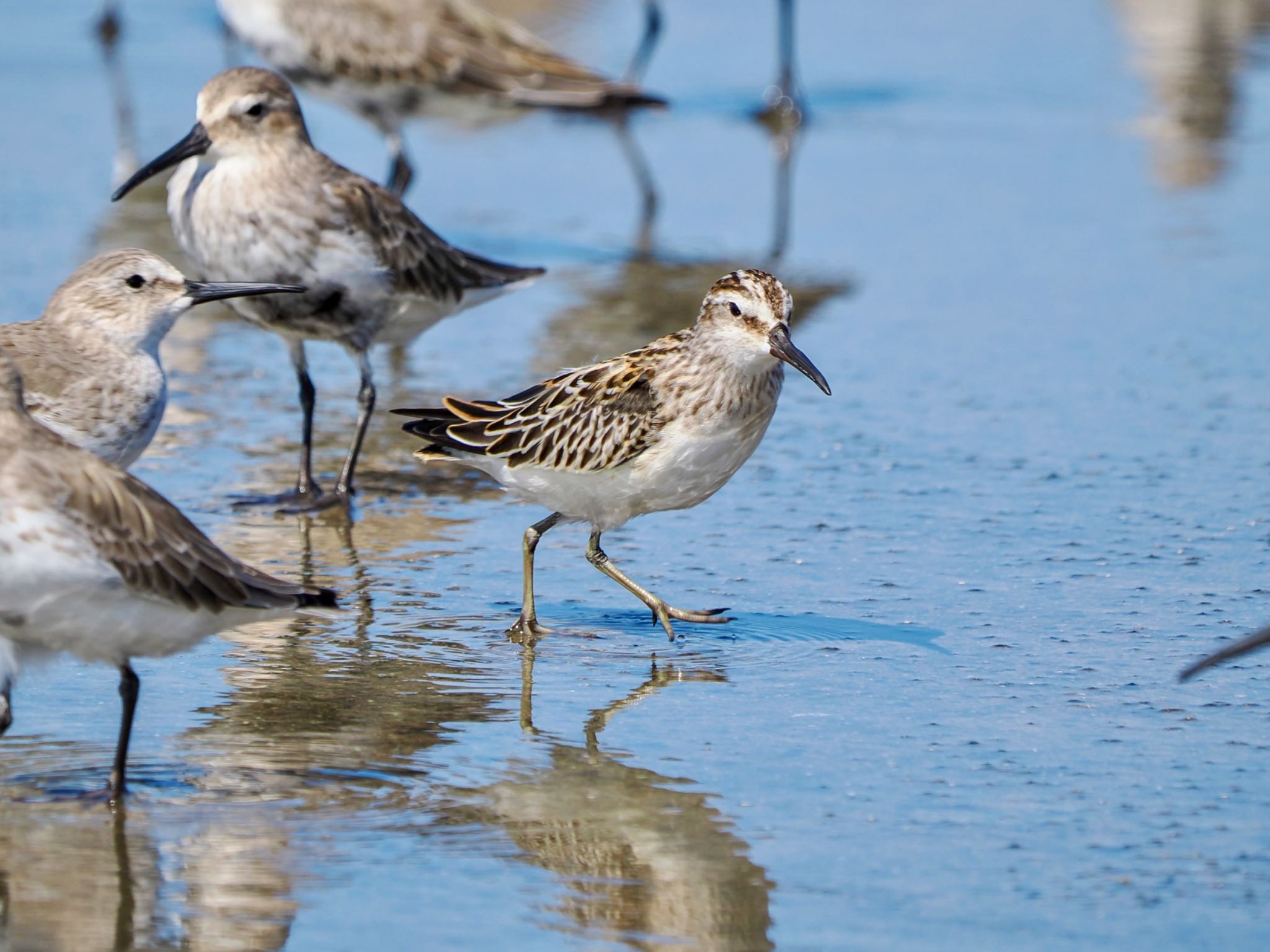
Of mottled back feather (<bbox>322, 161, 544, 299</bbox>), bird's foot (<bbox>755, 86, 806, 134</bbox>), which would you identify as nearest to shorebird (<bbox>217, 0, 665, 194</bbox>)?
bird's foot (<bbox>755, 86, 806, 134</bbox>)

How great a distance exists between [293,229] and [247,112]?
0.60 meters

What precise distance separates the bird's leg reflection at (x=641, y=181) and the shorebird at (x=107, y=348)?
6.25m

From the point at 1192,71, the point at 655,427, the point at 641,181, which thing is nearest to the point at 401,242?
the point at 655,427

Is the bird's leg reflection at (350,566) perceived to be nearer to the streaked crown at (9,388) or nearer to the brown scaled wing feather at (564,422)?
the brown scaled wing feather at (564,422)

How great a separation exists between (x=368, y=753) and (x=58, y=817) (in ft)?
2.94

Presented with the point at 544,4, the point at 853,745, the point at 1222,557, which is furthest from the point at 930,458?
the point at 544,4

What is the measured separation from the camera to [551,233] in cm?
1375

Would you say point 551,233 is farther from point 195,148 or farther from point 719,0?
point 719,0

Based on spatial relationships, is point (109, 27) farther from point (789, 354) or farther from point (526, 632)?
point (789, 354)

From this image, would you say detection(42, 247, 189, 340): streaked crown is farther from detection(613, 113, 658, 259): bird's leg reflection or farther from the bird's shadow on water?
detection(613, 113, 658, 259): bird's leg reflection

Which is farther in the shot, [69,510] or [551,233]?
[551,233]

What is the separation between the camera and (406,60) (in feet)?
44.9

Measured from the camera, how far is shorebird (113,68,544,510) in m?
8.90

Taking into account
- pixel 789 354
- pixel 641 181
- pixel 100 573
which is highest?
pixel 641 181
